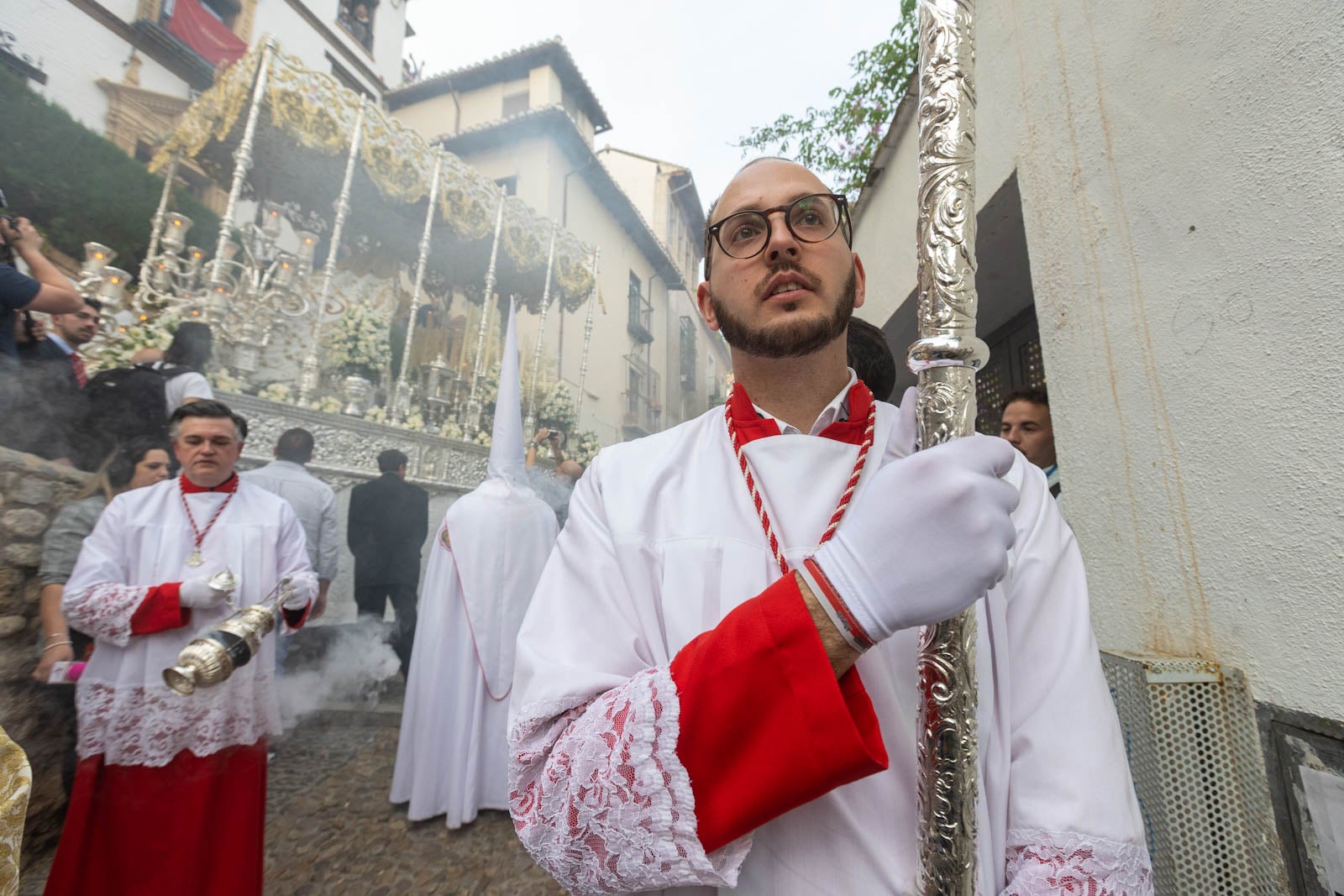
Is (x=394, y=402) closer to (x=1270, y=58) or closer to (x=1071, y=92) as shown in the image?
(x=1071, y=92)

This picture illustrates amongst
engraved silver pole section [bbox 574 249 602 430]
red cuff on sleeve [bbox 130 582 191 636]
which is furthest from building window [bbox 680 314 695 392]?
red cuff on sleeve [bbox 130 582 191 636]

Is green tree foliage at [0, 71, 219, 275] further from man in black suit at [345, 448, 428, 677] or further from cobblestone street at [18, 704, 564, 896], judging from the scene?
cobblestone street at [18, 704, 564, 896]

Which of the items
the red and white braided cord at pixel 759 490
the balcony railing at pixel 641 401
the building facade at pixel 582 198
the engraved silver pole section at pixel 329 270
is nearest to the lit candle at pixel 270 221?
the engraved silver pole section at pixel 329 270

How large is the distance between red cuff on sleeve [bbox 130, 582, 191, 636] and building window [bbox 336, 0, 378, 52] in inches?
187

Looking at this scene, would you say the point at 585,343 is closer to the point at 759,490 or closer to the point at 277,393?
the point at 277,393

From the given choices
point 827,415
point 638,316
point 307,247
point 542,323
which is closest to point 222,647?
point 827,415

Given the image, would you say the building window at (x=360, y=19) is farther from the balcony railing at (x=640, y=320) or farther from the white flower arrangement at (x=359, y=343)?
the balcony railing at (x=640, y=320)

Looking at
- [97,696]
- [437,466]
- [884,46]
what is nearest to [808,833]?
[97,696]

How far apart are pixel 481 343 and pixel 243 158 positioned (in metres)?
2.10

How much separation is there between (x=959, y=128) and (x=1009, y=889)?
105cm

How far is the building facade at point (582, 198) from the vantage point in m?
5.88

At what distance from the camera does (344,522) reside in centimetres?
406

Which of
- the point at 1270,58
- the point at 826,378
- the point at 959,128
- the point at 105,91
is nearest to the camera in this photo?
the point at 959,128

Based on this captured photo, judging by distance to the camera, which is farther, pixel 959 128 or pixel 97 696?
pixel 97 696
